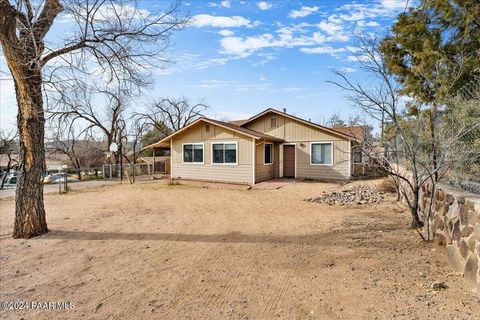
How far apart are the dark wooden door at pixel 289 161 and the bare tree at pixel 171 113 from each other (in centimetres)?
1741

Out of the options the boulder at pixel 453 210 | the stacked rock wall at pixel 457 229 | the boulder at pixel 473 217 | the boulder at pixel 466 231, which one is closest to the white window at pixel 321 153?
the stacked rock wall at pixel 457 229

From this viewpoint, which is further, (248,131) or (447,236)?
→ (248,131)

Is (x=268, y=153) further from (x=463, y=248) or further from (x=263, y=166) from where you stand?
(x=463, y=248)

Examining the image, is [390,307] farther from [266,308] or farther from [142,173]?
[142,173]

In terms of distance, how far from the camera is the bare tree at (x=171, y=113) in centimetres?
3044

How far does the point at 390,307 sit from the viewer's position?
8.57ft

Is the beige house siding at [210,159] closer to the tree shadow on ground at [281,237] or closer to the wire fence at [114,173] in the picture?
the wire fence at [114,173]

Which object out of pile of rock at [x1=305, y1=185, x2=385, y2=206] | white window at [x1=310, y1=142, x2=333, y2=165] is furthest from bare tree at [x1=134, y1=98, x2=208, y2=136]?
pile of rock at [x1=305, y1=185, x2=385, y2=206]

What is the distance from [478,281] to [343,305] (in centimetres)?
141

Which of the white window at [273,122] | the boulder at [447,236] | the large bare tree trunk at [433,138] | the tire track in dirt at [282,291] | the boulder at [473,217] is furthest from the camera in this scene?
the white window at [273,122]

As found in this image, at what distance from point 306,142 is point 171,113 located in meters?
21.0

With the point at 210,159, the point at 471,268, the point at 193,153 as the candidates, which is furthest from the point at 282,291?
the point at 193,153

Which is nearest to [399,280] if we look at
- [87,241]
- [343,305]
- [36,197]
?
[343,305]

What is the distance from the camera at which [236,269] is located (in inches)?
143
